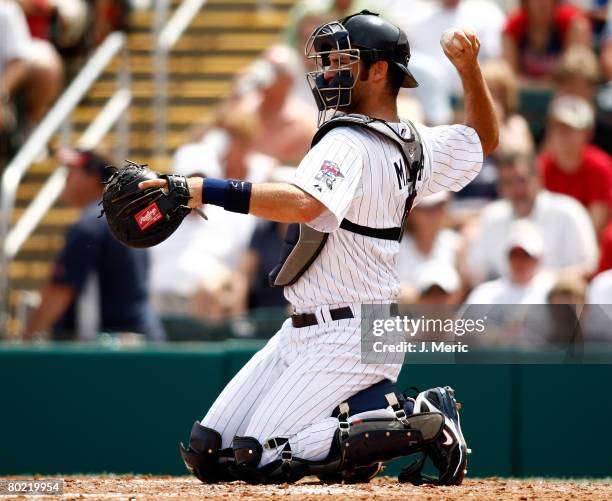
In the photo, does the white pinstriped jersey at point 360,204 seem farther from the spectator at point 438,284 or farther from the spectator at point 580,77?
the spectator at point 580,77

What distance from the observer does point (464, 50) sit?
5.61 meters

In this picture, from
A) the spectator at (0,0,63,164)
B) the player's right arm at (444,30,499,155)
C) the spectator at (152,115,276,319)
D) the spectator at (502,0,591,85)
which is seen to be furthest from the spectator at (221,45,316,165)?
the player's right arm at (444,30,499,155)

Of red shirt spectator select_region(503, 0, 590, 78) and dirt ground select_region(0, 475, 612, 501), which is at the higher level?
red shirt spectator select_region(503, 0, 590, 78)

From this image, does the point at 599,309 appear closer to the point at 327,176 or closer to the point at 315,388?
the point at 315,388

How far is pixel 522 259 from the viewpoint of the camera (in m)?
8.49

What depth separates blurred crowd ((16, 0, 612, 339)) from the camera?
883cm

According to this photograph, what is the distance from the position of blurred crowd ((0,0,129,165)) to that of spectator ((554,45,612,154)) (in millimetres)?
4202

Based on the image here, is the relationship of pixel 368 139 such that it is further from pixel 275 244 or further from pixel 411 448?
pixel 275 244

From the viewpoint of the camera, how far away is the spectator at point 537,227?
352 inches

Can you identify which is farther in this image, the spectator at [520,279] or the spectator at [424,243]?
the spectator at [424,243]

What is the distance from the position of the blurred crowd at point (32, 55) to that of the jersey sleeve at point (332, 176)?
6166 mm

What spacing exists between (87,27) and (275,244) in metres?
4.06

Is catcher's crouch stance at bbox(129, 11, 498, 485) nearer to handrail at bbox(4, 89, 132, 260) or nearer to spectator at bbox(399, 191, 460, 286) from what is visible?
spectator at bbox(399, 191, 460, 286)

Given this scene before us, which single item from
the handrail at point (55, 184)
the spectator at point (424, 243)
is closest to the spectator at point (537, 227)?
the spectator at point (424, 243)
